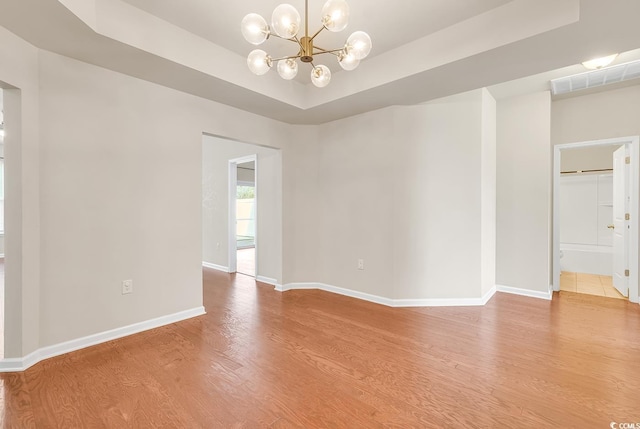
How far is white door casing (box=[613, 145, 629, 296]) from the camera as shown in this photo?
3.82 m

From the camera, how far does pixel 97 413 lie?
170cm

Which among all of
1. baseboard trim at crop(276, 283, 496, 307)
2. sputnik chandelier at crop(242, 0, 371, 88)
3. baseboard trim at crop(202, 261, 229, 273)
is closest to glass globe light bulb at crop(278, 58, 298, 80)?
sputnik chandelier at crop(242, 0, 371, 88)

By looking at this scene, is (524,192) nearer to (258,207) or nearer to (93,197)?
(258,207)

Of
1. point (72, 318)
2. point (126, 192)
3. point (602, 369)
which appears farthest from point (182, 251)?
point (602, 369)

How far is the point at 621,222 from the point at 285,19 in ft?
16.7

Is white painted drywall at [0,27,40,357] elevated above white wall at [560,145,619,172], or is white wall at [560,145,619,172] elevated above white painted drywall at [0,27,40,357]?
white wall at [560,145,619,172]

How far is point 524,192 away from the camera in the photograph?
157 inches

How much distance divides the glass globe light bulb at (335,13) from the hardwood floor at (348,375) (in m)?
2.27

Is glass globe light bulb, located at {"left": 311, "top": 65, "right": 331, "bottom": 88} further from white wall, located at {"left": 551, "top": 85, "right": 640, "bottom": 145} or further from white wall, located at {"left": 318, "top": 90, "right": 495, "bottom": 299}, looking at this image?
white wall, located at {"left": 551, "top": 85, "right": 640, "bottom": 145}

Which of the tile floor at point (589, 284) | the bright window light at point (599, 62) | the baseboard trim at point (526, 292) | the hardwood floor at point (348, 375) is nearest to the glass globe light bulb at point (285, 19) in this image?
the hardwood floor at point (348, 375)

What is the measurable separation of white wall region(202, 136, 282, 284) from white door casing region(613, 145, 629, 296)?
15.4 feet

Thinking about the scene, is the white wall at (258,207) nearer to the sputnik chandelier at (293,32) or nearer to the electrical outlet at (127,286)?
the electrical outlet at (127,286)

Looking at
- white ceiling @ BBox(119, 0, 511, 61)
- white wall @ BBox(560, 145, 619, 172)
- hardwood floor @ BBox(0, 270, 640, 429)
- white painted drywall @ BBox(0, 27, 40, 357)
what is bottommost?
hardwood floor @ BBox(0, 270, 640, 429)

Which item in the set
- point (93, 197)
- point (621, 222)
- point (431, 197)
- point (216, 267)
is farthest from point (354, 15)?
point (216, 267)
